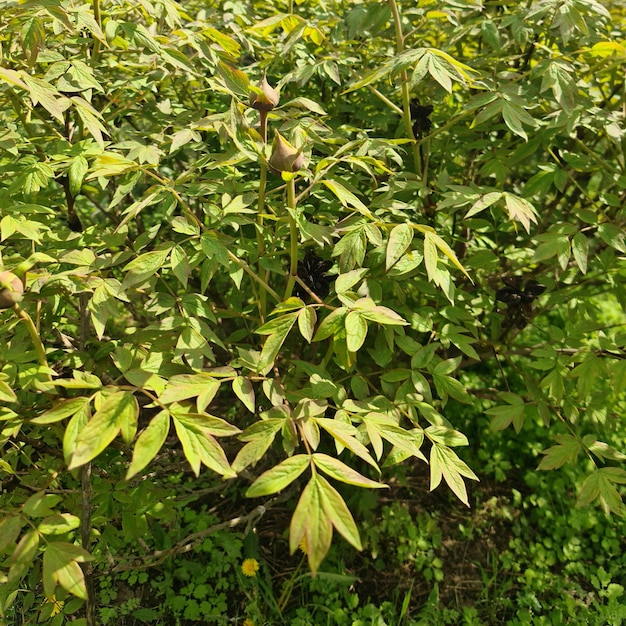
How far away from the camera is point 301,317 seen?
1.36 metres

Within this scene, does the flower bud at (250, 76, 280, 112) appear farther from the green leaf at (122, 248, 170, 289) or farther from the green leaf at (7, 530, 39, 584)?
the green leaf at (7, 530, 39, 584)

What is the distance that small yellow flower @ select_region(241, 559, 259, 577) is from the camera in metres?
2.24

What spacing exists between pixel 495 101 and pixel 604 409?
46.0 inches

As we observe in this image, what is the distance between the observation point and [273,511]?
2.69 metres

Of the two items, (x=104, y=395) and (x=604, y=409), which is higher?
(x=104, y=395)

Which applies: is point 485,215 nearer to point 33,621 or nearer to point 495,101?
point 495,101

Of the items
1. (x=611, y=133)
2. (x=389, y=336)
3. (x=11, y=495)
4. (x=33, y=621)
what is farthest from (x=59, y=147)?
(x=611, y=133)

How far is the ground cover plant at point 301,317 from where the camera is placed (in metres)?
1.34

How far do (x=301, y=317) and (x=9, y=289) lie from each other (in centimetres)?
65

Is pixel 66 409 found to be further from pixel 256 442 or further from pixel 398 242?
pixel 398 242

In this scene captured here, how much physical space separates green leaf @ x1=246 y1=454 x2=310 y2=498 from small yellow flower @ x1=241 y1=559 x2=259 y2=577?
1.39m

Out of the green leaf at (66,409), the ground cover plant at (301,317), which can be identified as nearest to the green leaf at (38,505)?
the ground cover plant at (301,317)

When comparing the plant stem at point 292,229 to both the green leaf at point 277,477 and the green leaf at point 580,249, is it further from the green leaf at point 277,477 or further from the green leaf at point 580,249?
the green leaf at point 580,249

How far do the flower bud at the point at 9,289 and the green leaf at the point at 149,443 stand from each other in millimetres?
432
